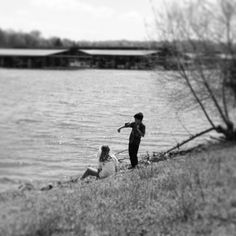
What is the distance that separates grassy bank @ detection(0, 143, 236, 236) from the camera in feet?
18.2

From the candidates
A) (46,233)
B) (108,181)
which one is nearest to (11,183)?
(108,181)

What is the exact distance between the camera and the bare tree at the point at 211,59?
6.21 metres

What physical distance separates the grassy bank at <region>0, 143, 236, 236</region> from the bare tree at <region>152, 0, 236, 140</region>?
584mm

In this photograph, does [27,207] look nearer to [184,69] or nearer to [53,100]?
[184,69]

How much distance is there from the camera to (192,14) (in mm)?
7113

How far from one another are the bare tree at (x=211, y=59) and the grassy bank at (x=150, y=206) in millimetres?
584

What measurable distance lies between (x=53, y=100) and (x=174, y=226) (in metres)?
28.8

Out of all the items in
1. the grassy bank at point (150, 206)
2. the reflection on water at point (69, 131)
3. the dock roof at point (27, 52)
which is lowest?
the reflection on water at point (69, 131)

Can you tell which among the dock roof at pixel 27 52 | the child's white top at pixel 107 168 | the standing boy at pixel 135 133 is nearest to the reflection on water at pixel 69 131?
the standing boy at pixel 135 133

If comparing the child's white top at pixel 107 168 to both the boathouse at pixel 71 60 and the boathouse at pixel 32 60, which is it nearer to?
the boathouse at pixel 71 60

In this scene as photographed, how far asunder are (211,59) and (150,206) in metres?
2.29

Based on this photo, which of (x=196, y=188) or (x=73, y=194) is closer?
(x=196, y=188)

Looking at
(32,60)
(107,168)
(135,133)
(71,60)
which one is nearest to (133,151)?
(135,133)

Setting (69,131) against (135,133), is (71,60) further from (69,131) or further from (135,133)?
A: (135,133)
